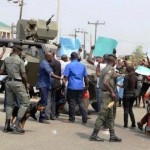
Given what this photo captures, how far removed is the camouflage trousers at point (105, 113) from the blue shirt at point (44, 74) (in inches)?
80.4

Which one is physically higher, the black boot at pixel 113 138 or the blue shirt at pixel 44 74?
the blue shirt at pixel 44 74

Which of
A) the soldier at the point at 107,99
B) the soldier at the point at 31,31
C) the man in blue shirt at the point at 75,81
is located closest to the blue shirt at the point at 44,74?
the man in blue shirt at the point at 75,81

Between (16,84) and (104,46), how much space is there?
3330mm

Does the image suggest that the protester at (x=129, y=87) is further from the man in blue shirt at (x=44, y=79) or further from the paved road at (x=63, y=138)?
the man in blue shirt at (x=44, y=79)

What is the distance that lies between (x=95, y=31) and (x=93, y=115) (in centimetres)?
8218

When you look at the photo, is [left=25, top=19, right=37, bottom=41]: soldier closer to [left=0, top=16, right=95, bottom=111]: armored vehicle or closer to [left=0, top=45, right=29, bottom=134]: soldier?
[left=0, top=16, right=95, bottom=111]: armored vehicle

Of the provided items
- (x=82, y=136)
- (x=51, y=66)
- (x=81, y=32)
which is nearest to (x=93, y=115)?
(x=51, y=66)

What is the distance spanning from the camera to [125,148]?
8453mm

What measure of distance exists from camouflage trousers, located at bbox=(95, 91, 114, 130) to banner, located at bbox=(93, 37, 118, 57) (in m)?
2.80

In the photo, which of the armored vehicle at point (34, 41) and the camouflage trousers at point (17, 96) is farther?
the armored vehicle at point (34, 41)

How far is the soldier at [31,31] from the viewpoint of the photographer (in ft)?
54.8

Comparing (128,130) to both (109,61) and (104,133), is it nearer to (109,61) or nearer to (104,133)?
(104,133)

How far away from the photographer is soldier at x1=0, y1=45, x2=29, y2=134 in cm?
905

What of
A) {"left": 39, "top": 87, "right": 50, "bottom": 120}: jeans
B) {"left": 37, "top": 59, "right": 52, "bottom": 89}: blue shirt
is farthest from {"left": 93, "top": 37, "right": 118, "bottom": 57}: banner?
{"left": 39, "top": 87, "right": 50, "bottom": 120}: jeans
